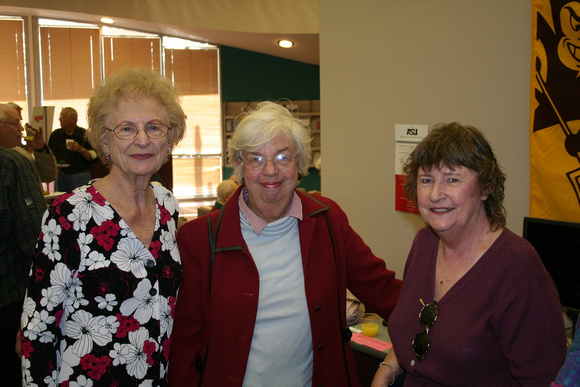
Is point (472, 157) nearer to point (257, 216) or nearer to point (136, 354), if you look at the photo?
point (257, 216)

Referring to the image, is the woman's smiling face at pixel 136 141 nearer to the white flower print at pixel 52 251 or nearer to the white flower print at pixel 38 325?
the white flower print at pixel 52 251

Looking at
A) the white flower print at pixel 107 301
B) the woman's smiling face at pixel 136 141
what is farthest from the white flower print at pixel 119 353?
the woman's smiling face at pixel 136 141

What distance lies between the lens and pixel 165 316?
1703mm

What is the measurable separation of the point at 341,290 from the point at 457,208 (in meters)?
0.61

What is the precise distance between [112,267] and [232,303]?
1.36 ft

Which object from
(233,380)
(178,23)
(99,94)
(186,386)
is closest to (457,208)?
(233,380)

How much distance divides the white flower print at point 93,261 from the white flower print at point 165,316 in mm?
220

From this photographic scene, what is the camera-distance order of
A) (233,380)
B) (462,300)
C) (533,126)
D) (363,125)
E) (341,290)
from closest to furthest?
(462,300) < (233,380) < (341,290) < (533,126) < (363,125)

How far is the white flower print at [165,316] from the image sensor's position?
168 centimetres

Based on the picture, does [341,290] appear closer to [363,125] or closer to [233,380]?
[233,380]

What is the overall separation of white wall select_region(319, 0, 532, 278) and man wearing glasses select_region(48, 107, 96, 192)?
4622 mm

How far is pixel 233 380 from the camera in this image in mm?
1719

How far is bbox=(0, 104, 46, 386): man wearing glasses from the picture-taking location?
2.61m

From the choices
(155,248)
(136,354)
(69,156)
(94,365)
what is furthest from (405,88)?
(69,156)
